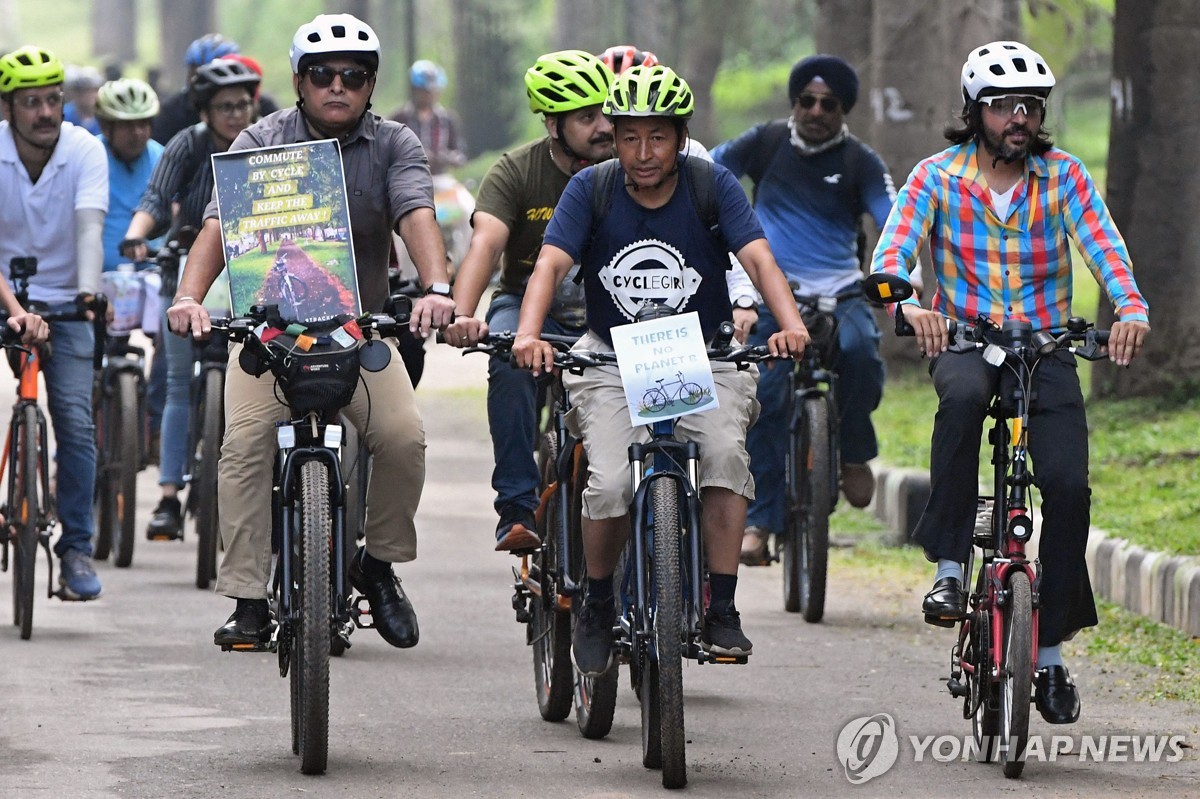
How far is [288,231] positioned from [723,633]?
1.78 metres

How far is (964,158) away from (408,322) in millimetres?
1794

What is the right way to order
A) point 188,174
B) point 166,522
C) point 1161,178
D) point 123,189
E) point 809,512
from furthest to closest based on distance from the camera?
point 1161,178 < point 123,189 < point 166,522 < point 188,174 < point 809,512

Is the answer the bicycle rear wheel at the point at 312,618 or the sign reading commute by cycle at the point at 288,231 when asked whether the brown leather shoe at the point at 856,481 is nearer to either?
the sign reading commute by cycle at the point at 288,231

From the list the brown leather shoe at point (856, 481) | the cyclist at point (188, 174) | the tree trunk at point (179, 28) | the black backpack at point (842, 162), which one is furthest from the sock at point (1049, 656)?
the tree trunk at point (179, 28)

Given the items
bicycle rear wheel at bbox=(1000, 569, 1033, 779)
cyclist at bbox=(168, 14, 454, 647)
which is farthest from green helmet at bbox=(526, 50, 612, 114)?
bicycle rear wheel at bbox=(1000, 569, 1033, 779)

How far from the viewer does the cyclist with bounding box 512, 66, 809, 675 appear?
6824 mm

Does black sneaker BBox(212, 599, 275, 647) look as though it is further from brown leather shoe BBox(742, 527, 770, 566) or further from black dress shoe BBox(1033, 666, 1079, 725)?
brown leather shoe BBox(742, 527, 770, 566)

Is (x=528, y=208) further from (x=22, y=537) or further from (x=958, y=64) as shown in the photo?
(x=958, y=64)

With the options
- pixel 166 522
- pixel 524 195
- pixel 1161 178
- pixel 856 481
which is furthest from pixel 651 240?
pixel 1161 178

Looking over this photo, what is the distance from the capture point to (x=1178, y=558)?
9.61 m

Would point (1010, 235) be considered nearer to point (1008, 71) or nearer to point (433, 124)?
point (1008, 71)

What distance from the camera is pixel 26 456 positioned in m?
9.38

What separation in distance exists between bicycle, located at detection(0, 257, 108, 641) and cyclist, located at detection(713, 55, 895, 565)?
9.62 feet

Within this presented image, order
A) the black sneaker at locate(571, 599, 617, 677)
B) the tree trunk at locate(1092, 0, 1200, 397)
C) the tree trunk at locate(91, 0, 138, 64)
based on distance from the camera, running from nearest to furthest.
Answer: the black sneaker at locate(571, 599, 617, 677) < the tree trunk at locate(1092, 0, 1200, 397) < the tree trunk at locate(91, 0, 138, 64)
